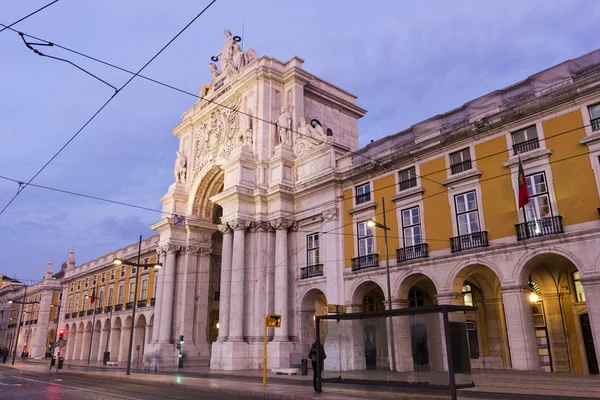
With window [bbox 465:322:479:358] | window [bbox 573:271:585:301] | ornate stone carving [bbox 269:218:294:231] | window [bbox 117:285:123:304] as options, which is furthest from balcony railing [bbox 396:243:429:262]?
window [bbox 117:285:123:304]

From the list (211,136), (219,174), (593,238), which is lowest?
(593,238)

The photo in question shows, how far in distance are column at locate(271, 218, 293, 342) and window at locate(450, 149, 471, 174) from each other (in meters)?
11.9

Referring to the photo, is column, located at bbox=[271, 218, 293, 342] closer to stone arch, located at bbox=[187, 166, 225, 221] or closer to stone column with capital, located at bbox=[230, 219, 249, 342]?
stone column with capital, located at bbox=[230, 219, 249, 342]

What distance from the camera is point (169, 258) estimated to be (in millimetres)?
39406

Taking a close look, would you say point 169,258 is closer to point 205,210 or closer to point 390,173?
point 205,210

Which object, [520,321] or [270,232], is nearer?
[520,321]

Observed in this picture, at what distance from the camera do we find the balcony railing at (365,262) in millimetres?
26853

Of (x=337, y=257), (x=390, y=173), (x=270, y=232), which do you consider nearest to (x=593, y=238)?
(x=390, y=173)

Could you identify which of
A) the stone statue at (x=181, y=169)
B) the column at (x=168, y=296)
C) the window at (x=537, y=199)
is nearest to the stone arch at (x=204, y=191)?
the stone statue at (x=181, y=169)

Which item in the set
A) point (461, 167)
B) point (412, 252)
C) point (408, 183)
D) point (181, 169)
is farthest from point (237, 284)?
point (181, 169)

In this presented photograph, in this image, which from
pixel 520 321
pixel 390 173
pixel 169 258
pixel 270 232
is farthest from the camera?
pixel 169 258

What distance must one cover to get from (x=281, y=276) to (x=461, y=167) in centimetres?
1321

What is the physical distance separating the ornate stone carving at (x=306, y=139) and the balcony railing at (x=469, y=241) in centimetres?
1259

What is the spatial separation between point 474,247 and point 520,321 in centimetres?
383
